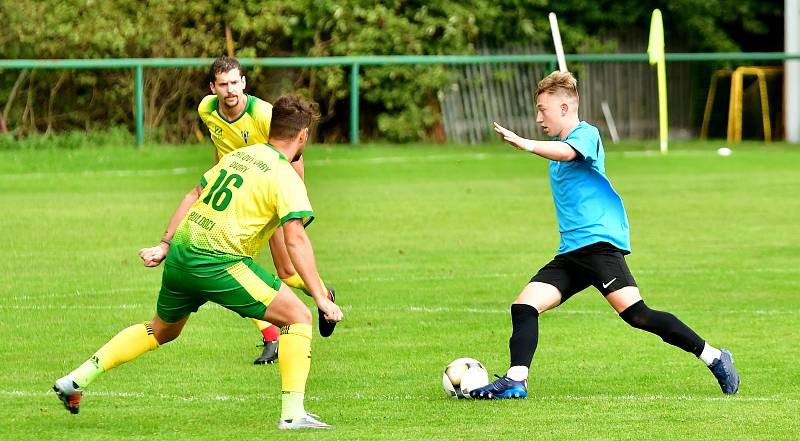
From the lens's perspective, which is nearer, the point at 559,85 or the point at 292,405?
the point at 292,405

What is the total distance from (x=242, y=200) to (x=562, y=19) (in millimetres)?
24494

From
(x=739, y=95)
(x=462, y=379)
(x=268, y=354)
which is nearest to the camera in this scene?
(x=462, y=379)

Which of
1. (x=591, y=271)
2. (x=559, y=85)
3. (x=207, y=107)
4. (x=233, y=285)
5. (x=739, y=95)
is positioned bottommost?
(x=739, y=95)

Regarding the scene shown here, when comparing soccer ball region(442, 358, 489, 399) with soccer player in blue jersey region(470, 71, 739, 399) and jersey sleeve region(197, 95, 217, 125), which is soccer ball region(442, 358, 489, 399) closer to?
soccer player in blue jersey region(470, 71, 739, 399)

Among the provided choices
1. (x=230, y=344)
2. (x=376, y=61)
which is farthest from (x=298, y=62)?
(x=230, y=344)

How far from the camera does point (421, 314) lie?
11492mm

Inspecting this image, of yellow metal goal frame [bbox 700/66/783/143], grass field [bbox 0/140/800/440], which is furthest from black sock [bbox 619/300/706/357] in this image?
yellow metal goal frame [bbox 700/66/783/143]

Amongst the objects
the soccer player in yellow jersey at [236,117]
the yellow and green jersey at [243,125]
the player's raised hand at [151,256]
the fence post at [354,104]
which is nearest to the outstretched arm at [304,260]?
the player's raised hand at [151,256]

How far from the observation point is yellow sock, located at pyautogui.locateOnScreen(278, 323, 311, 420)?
24.2 feet

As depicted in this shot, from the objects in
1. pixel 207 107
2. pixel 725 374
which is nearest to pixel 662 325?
pixel 725 374

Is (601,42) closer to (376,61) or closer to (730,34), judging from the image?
(730,34)

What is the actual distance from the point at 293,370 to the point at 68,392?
1.13 m

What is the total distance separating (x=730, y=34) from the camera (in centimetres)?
3278

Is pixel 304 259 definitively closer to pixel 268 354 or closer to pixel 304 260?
pixel 304 260
